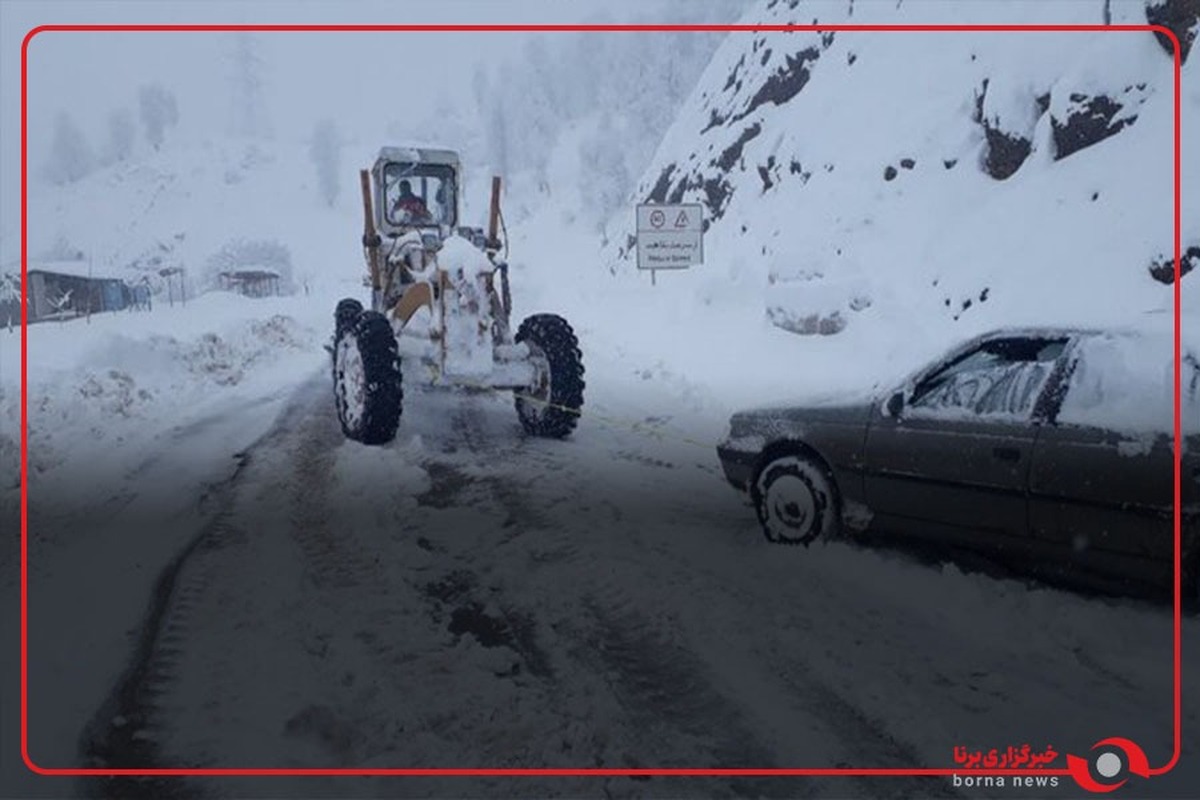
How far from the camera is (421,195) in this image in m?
9.87

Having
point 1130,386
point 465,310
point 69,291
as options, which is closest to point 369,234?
point 465,310

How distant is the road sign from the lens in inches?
595

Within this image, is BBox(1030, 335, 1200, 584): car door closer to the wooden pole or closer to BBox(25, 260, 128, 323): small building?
the wooden pole

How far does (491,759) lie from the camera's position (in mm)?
2938

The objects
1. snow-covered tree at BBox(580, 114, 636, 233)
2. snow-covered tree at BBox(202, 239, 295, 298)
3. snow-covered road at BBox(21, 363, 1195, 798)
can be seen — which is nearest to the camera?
→ snow-covered road at BBox(21, 363, 1195, 798)

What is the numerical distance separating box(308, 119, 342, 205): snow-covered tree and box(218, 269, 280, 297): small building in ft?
16.8

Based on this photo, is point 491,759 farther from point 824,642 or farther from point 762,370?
point 762,370

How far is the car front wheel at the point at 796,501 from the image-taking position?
16.5 feet

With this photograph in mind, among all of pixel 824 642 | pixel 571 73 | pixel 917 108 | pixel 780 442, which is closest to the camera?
pixel 824 642

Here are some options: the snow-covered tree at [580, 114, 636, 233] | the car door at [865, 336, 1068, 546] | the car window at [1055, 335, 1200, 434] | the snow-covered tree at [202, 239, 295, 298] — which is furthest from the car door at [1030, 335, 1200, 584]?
the snow-covered tree at [580, 114, 636, 233]

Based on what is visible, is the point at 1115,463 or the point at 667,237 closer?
the point at 1115,463

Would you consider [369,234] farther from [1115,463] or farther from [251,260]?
[251,260]

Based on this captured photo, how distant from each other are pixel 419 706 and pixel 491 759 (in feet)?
1.62

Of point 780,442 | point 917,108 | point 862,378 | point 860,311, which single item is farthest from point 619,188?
point 780,442
